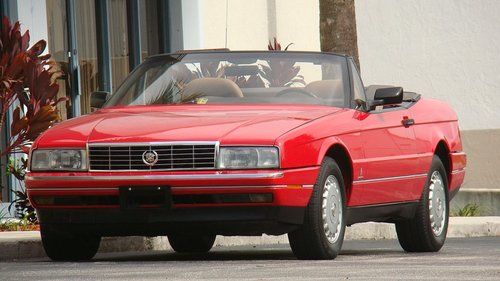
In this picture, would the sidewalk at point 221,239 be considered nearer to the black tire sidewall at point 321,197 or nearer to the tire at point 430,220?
the tire at point 430,220

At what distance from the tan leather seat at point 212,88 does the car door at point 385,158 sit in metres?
0.91

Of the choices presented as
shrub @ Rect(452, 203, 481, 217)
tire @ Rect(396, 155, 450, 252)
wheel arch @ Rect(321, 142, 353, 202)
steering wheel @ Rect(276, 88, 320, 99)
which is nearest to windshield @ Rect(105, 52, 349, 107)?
steering wheel @ Rect(276, 88, 320, 99)

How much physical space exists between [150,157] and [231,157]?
51 centimetres

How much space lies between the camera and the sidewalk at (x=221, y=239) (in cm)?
1204

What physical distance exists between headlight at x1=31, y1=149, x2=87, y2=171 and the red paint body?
0.13 feet

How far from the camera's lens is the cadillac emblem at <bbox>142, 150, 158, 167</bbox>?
9902 millimetres

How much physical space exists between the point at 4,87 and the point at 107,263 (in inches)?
179

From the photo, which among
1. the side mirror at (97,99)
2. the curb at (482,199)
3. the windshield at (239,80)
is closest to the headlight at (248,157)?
the windshield at (239,80)

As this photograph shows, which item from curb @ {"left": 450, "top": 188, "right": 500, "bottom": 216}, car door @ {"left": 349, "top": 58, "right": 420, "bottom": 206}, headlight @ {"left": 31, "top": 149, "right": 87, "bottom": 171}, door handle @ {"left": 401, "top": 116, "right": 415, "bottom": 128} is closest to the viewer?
headlight @ {"left": 31, "top": 149, "right": 87, "bottom": 171}

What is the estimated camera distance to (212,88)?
11.3m

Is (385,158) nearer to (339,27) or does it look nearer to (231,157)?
(231,157)

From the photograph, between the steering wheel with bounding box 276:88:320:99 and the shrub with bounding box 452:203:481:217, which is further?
the shrub with bounding box 452:203:481:217

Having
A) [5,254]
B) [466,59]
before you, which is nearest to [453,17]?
[466,59]

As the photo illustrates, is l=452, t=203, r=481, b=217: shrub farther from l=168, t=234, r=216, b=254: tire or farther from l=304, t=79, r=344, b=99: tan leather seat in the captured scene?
l=304, t=79, r=344, b=99: tan leather seat
